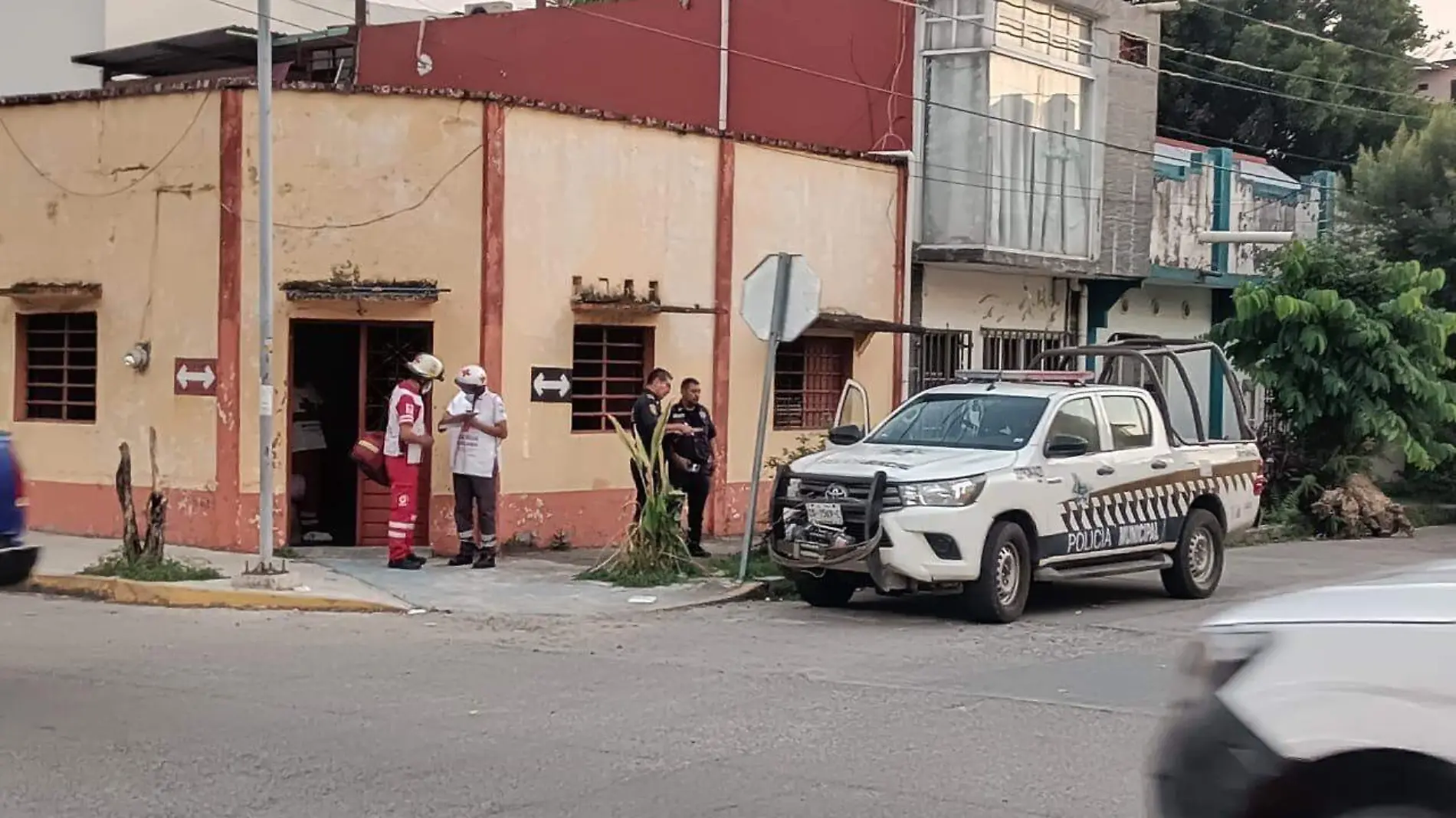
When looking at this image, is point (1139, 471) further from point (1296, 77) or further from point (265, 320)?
A: point (1296, 77)

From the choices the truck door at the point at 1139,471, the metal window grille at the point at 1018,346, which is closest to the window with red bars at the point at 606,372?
the truck door at the point at 1139,471

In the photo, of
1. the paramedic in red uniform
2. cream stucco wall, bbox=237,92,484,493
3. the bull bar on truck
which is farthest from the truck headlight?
cream stucco wall, bbox=237,92,484,493

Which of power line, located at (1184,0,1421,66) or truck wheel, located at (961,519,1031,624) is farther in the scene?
power line, located at (1184,0,1421,66)

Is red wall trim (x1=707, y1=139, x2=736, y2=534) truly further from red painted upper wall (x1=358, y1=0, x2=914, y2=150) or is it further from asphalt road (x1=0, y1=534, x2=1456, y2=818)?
asphalt road (x1=0, y1=534, x2=1456, y2=818)

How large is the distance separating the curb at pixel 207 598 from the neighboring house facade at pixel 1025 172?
9882 millimetres

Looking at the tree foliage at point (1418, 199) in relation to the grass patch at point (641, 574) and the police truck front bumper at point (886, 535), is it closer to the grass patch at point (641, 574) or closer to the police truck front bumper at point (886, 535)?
the grass patch at point (641, 574)

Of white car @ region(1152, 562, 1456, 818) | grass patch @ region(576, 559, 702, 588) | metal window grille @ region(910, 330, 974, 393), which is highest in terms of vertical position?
metal window grille @ region(910, 330, 974, 393)

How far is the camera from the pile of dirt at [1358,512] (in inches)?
882

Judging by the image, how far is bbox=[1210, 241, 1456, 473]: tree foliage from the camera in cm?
2170

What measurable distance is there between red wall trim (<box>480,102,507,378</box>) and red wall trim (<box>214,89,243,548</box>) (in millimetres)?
2234

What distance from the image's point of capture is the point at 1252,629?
14.2 feet

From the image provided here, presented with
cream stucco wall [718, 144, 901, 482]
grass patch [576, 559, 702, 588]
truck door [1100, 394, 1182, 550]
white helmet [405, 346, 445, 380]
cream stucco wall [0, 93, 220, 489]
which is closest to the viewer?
truck door [1100, 394, 1182, 550]

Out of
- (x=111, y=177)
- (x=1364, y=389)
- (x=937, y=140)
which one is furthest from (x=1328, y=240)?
(x=111, y=177)

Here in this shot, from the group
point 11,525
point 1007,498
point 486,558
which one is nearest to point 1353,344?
point 1007,498
